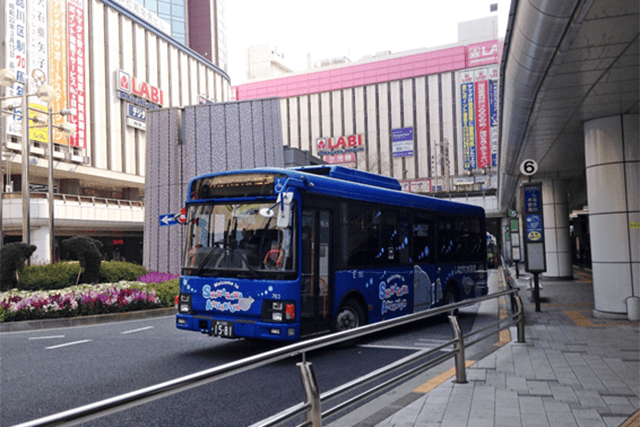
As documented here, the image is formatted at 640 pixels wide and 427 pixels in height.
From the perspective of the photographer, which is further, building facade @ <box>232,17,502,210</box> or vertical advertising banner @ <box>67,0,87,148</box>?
building facade @ <box>232,17,502,210</box>

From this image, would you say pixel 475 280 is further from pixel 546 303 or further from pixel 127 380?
pixel 127 380

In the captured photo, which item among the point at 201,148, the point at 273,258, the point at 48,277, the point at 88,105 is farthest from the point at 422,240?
the point at 88,105

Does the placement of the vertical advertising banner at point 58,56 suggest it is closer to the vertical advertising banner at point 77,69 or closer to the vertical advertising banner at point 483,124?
the vertical advertising banner at point 77,69

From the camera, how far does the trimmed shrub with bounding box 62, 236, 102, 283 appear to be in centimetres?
1728

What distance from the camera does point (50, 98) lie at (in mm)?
22062

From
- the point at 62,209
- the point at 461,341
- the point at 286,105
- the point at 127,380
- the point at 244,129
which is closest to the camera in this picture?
the point at 461,341

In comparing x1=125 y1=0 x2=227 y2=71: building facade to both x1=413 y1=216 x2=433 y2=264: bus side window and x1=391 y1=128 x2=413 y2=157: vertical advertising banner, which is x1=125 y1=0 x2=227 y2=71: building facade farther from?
x1=413 y1=216 x2=433 y2=264: bus side window

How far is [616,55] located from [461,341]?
174 inches

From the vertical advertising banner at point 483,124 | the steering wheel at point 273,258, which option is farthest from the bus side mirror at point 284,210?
the vertical advertising banner at point 483,124

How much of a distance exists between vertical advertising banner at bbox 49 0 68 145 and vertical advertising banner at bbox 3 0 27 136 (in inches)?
85.0

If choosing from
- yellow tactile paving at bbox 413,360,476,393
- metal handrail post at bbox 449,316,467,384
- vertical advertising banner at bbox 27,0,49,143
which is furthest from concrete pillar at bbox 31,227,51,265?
metal handrail post at bbox 449,316,467,384

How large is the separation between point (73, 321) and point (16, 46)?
30292 millimetres

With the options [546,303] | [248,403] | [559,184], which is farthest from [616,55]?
[559,184]

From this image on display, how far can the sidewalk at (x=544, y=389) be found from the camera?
16.3 ft
